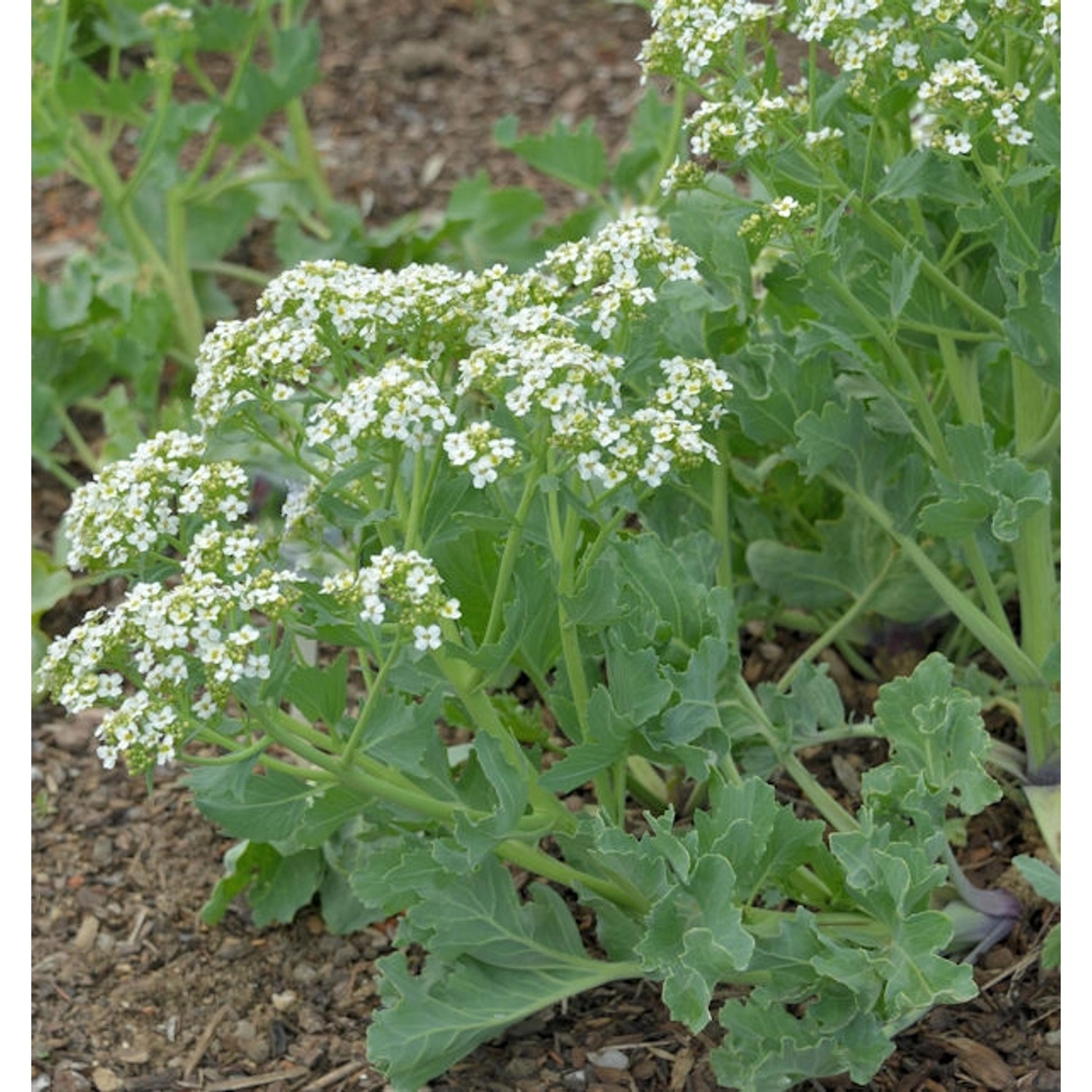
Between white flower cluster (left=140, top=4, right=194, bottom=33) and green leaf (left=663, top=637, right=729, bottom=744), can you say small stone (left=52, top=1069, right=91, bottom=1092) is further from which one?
white flower cluster (left=140, top=4, right=194, bottom=33)

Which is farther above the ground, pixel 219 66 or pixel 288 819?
pixel 219 66

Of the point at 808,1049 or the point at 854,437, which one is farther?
the point at 854,437

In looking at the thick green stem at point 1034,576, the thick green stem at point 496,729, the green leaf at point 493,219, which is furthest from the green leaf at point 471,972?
the green leaf at point 493,219

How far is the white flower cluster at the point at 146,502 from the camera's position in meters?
2.64

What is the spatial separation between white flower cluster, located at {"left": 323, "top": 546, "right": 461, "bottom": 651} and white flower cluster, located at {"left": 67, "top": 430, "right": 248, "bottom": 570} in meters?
0.24

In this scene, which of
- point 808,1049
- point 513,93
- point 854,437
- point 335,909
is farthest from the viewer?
point 513,93

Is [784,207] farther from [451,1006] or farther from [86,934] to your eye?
[86,934]

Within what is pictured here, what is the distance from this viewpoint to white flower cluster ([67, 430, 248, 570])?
8.68ft

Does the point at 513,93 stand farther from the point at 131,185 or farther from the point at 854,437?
the point at 854,437

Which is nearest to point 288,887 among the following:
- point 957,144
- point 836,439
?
point 836,439

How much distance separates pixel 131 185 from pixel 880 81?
7.74 feet

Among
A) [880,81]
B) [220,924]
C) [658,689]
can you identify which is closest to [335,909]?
[220,924]

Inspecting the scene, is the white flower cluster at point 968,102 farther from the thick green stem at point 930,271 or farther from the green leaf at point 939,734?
the green leaf at point 939,734

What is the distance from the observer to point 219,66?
6.54m
